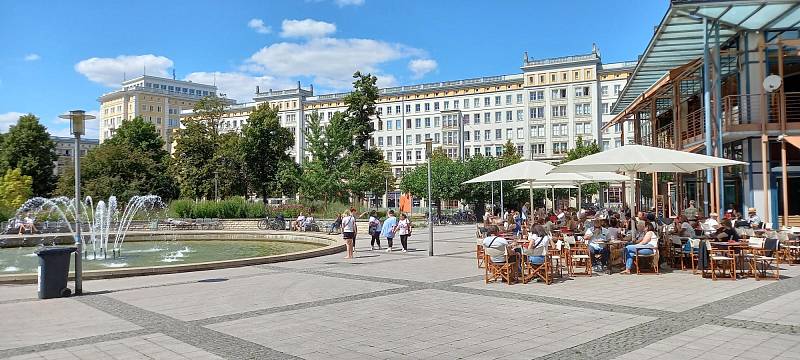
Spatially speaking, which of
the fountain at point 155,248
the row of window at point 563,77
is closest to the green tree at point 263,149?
the fountain at point 155,248

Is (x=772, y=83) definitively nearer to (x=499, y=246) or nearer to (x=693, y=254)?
(x=693, y=254)

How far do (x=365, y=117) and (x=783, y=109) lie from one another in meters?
40.3

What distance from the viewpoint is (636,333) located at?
690 centimetres

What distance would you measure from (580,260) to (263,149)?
49.6 m

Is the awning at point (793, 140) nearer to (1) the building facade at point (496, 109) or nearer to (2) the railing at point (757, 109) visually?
(2) the railing at point (757, 109)

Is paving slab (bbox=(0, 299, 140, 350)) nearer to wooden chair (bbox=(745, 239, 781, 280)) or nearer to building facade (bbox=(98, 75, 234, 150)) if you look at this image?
wooden chair (bbox=(745, 239, 781, 280))

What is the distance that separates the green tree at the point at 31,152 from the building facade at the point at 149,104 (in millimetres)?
64236

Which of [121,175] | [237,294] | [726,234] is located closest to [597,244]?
[726,234]

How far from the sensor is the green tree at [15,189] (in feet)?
134

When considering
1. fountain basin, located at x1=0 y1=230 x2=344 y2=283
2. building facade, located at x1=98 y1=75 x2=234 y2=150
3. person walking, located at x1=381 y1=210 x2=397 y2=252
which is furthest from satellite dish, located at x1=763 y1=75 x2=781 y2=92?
building facade, located at x1=98 y1=75 x2=234 y2=150

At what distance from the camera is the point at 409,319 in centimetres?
796

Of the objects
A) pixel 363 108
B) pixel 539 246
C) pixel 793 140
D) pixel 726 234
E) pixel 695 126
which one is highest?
pixel 363 108

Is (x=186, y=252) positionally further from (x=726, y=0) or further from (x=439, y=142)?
(x=439, y=142)

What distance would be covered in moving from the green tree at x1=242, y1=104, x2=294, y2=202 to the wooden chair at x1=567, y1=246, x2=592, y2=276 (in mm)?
46952
